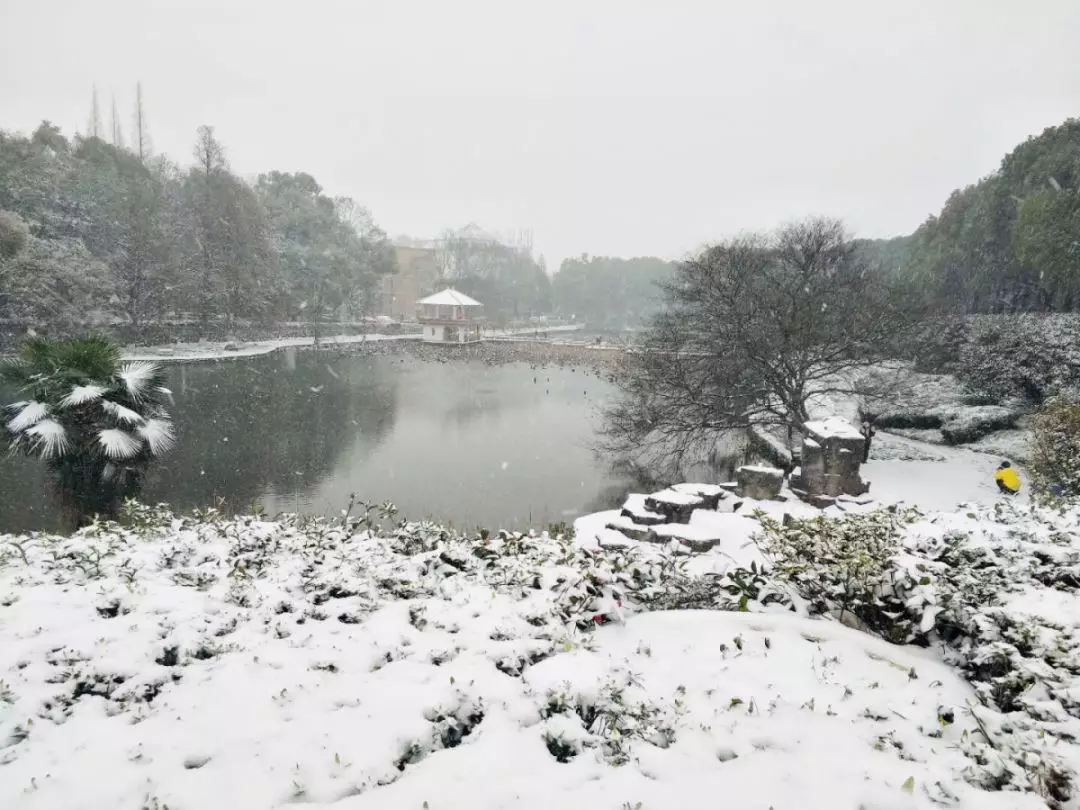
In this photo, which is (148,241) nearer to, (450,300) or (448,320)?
(448,320)

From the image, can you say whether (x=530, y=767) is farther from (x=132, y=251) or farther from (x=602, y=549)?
(x=132, y=251)

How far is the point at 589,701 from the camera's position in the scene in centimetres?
272

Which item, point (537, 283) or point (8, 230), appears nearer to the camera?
point (8, 230)

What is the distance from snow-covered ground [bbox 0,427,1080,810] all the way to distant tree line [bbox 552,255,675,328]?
2564 inches

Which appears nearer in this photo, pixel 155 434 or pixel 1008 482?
pixel 1008 482

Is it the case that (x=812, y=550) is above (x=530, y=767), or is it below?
above

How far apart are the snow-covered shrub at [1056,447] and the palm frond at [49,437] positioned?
15.4m

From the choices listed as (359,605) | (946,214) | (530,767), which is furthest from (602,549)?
(946,214)

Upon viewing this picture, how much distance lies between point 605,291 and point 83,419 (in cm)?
6158

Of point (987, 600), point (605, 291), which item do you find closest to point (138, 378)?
point (987, 600)

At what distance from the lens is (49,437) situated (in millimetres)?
9234

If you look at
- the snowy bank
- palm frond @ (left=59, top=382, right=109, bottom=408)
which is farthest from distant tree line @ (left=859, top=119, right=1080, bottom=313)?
palm frond @ (left=59, top=382, right=109, bottom=408)

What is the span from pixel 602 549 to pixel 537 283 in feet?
208

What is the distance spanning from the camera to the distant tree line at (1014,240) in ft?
60.6
